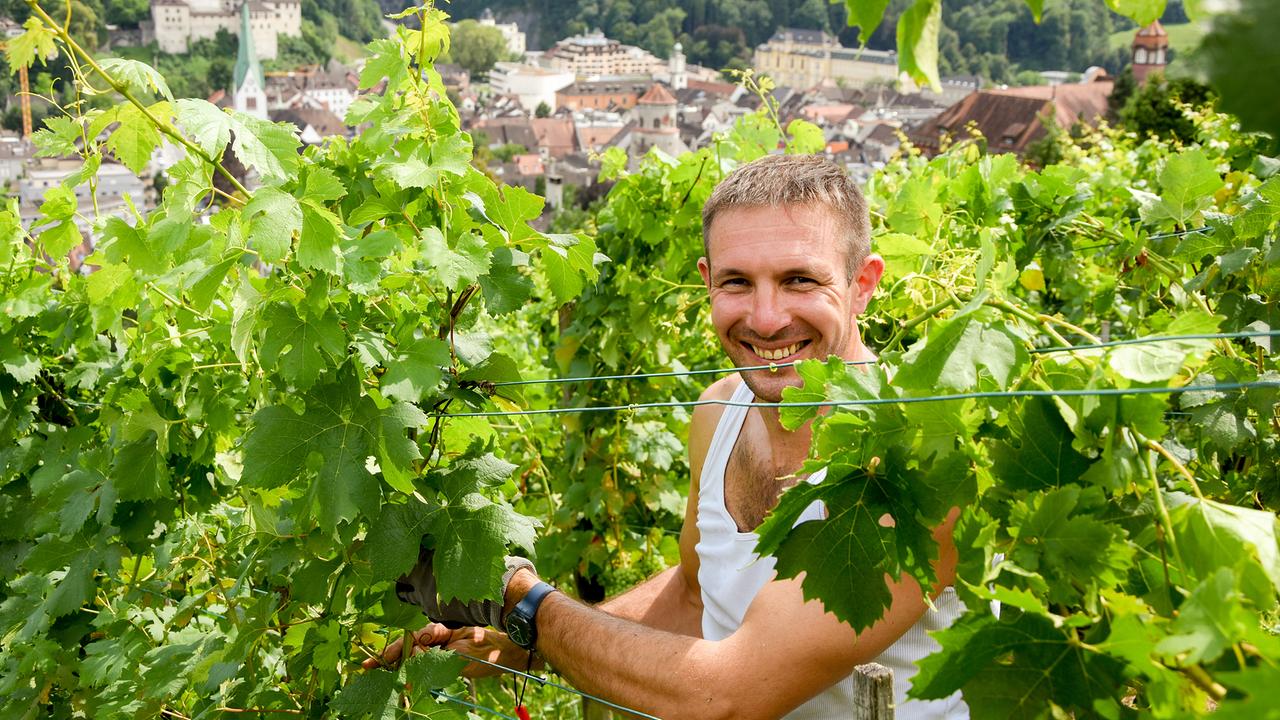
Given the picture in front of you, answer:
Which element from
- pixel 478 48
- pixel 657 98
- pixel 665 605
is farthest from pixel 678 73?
pixel 665 605

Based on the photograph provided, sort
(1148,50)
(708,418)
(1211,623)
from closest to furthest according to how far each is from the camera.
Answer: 1. (1211,623)
2. (708,418)
3. (1148,50)

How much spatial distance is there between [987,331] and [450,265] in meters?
0.78

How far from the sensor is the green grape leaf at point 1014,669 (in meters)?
1.02

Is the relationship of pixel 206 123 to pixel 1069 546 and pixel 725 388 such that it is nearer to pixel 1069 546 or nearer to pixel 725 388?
pixel 1069 546

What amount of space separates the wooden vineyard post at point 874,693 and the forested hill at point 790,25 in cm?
9725

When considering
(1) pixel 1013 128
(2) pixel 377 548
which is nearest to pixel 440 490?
(2) pixel 377 548

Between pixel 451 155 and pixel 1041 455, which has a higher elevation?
pixel 451 155

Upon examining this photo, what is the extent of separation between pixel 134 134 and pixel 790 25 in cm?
12364

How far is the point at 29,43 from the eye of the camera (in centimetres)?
160

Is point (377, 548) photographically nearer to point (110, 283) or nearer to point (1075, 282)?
point (110, 283)

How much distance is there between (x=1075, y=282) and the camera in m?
4.69

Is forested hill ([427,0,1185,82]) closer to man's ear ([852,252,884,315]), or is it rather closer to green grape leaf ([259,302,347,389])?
man's ear ([852,252,884,315])

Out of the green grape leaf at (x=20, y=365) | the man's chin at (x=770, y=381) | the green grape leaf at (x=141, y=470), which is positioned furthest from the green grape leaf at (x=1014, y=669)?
the green grape leaf at (x=20, y=365)

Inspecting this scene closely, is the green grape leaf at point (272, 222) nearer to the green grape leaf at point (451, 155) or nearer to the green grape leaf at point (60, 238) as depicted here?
the green grape leaf at point (451, 155)
